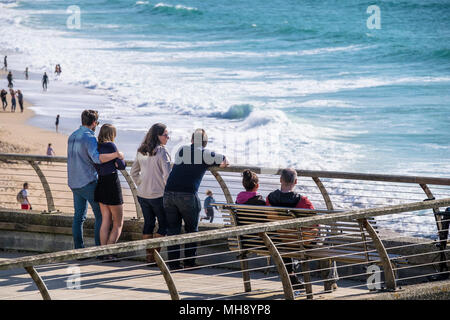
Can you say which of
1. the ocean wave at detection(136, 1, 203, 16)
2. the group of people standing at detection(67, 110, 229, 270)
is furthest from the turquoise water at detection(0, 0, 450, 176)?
the group of people standing at detection(67, 110, 229, 270)

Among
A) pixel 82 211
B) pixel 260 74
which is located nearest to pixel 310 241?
pixel 82 211

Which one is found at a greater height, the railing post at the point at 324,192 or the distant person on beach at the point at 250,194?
the distant person on beach at the point at 250,194

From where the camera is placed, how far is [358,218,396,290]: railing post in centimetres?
660

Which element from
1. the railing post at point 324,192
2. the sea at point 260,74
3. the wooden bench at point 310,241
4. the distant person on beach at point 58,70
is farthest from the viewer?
the distant person on beach at point 58,70

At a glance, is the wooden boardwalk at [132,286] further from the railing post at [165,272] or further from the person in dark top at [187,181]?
the railing post at [165,272]

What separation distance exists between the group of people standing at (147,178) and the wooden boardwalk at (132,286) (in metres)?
0.35

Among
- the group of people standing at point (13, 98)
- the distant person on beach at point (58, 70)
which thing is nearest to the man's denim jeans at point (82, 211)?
the group of people standing at point (13, 98)

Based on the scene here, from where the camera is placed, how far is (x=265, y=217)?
25.0ft

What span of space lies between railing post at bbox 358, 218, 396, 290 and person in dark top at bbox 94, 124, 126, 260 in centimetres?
282

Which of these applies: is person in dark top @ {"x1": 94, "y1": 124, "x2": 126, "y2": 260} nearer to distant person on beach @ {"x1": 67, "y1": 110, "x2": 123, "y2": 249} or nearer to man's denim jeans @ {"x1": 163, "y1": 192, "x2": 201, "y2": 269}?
distant person on beach @ {"x1": 67, "y1": 110, "x2": 123, "y2": 249}

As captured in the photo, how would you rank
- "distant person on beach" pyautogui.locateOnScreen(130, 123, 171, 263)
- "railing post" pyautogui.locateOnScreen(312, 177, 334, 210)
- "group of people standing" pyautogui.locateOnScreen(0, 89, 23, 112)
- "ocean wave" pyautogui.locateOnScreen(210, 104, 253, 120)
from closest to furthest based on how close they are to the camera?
"distant person on beach" pyautogui.locateOnScreen(130, 123, 171, 263), "railing post" pyautogui.locateOnScreen(312, 177, 334, 210), "group of people standing" pyautogui.locateOnScreen(0, 89, 23, 112), "ocean wave" pyautogui.locateOnScreen(210, 104, 253, 120)

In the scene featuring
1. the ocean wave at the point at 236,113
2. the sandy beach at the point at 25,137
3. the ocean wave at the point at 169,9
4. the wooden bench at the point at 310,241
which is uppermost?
the ocean wave at the point at 169,9

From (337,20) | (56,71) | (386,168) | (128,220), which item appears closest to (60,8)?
(337,20)

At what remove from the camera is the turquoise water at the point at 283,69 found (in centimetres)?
A: 4066
